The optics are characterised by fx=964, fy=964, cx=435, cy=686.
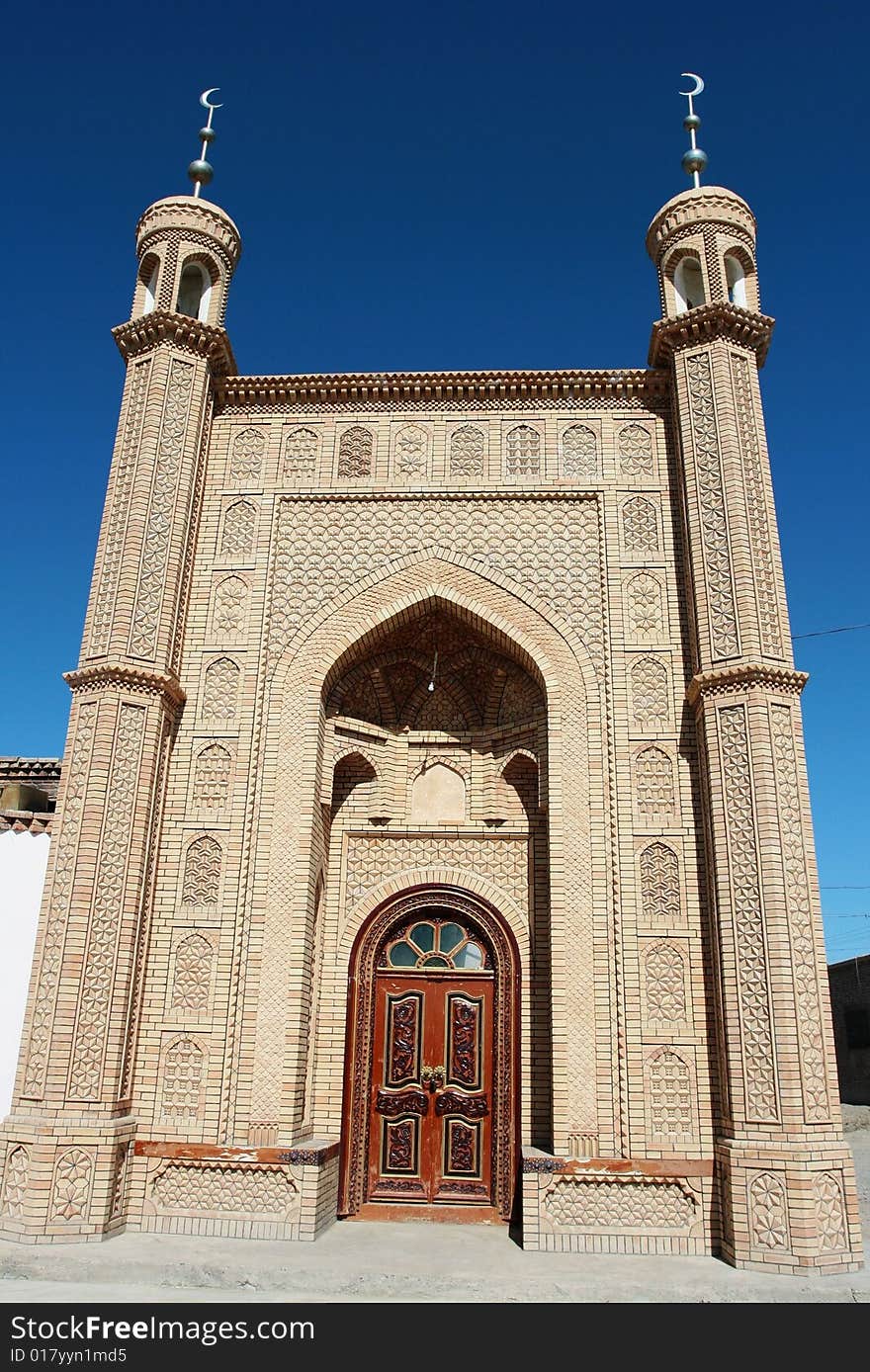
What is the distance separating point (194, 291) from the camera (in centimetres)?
1038

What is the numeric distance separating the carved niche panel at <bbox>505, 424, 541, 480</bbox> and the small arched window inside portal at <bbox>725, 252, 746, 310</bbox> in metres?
2.35

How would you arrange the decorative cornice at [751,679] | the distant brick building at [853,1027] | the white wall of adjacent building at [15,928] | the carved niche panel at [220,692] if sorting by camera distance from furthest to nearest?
the distant brick building at [853,1027] < the carved niche panel at [220,692] < the white wall of adjacent building at [15,928] < the decorative cornice at [751,679]

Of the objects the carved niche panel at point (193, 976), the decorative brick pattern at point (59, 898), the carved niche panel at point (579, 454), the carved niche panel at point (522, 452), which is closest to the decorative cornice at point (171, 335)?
the carved niche panel at point (522, 452)

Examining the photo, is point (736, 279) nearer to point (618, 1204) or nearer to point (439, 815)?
point (439, 815)

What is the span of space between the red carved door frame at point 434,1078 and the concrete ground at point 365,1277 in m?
1.30

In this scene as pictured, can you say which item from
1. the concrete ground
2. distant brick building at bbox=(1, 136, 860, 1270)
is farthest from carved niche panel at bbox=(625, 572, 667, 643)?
the concrete ground

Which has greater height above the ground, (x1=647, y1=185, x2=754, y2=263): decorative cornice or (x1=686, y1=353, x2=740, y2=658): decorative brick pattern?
(x1=647, y1=185, x2=754, y2=263): decorative cornice

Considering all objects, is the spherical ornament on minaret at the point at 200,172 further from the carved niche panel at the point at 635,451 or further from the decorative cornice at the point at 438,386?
the carved niche panel at the point at 635,451

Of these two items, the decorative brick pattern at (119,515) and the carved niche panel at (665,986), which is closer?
the carved niche panel at (665,986)

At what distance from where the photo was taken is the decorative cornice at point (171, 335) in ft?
30.6

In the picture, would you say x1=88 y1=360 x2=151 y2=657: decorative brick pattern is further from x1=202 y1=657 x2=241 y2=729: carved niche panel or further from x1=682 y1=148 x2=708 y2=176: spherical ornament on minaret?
x1=682 y1=148 x2=708 y2=176: spherical ornament on minaret

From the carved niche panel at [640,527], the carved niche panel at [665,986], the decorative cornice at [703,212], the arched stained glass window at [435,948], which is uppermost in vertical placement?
the decorative cornice at [703,212]

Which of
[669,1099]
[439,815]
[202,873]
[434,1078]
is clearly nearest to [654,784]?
[439,815]

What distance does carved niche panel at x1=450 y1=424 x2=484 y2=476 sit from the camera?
31.2 ft
